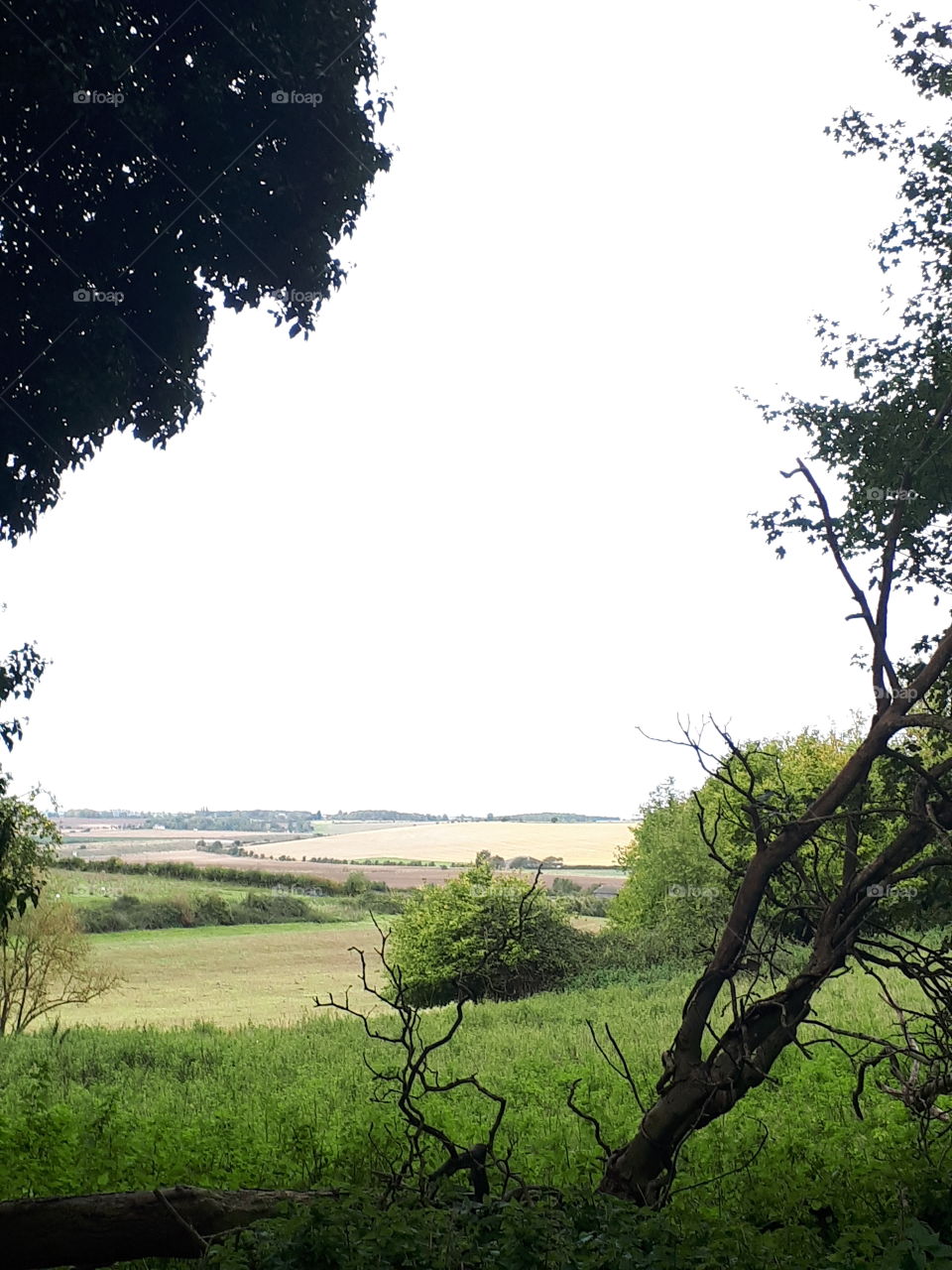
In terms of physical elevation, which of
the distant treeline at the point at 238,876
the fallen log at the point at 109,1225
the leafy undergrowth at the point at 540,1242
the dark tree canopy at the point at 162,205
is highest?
the dark tree canopy at the point at 162,205

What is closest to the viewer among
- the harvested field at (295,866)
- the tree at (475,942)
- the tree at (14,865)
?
Result: the tree at (14,865)

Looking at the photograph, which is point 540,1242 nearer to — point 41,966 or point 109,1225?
point 109,1225

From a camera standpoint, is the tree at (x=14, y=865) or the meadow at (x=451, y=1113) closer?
the meadow at (x=451, y=1113)

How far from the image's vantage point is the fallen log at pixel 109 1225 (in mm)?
3441

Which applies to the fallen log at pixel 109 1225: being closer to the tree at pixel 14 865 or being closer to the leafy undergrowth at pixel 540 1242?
the leafy undergrowth at pixel 540 1242

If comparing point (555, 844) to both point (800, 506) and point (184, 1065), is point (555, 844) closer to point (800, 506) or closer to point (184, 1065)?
point (184, 1065)

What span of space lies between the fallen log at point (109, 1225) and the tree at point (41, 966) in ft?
40.5

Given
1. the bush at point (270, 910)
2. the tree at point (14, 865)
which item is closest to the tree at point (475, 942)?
the bush at point (270, 910)

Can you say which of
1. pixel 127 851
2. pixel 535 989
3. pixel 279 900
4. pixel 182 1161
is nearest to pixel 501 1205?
pixel 182 1161

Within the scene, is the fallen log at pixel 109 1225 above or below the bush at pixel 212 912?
above

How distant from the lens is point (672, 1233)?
3.09 metres

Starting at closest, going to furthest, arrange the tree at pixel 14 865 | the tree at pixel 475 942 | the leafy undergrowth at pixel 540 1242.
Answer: the leafy undergrowth at pixel 540 1242
the tree at pixel 14 865
the tree at pixel 475 942

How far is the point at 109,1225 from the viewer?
3480 millimetres

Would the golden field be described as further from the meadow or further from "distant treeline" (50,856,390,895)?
the meadow
